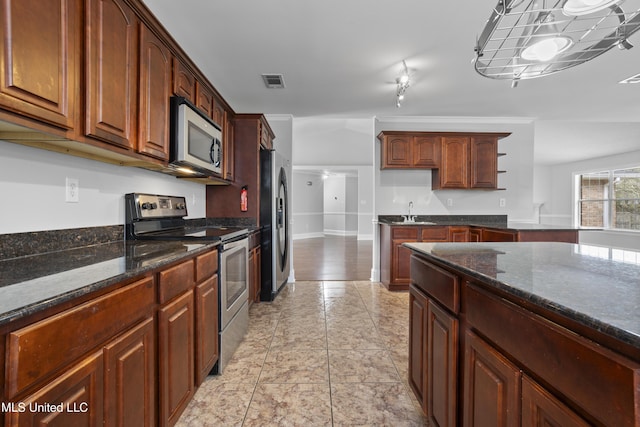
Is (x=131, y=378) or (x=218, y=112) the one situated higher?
(x=218, y=112)

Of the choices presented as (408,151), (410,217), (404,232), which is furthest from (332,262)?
(408,151)

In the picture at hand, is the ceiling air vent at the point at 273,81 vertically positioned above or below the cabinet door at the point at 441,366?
above

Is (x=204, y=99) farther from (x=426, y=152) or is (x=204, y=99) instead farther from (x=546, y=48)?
(x=426, y=152)

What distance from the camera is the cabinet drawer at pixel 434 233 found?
3.70m

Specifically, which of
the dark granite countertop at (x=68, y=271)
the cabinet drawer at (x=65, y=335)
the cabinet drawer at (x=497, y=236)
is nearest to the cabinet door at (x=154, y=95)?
the dark granite countertop at (x=68, y=271)

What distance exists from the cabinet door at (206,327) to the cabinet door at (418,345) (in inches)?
45.4

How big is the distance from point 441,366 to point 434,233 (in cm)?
273

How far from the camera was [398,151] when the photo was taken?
3.99 metres

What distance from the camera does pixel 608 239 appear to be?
20.8 ft

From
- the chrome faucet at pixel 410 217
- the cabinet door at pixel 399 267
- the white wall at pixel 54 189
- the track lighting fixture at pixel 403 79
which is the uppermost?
the track lighting fixture at pixel 403 79

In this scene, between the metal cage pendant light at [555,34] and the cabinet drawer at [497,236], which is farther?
the cabinet drawer at [497,236]

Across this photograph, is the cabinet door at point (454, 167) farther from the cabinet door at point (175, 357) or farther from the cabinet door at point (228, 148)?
the cabinet door at point (175, 357)

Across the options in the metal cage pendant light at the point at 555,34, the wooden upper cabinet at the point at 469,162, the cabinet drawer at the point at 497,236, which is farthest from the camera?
the wooden upper cabinet at the point at 469,162

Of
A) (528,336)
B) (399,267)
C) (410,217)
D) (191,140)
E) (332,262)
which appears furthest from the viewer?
(332,262)
